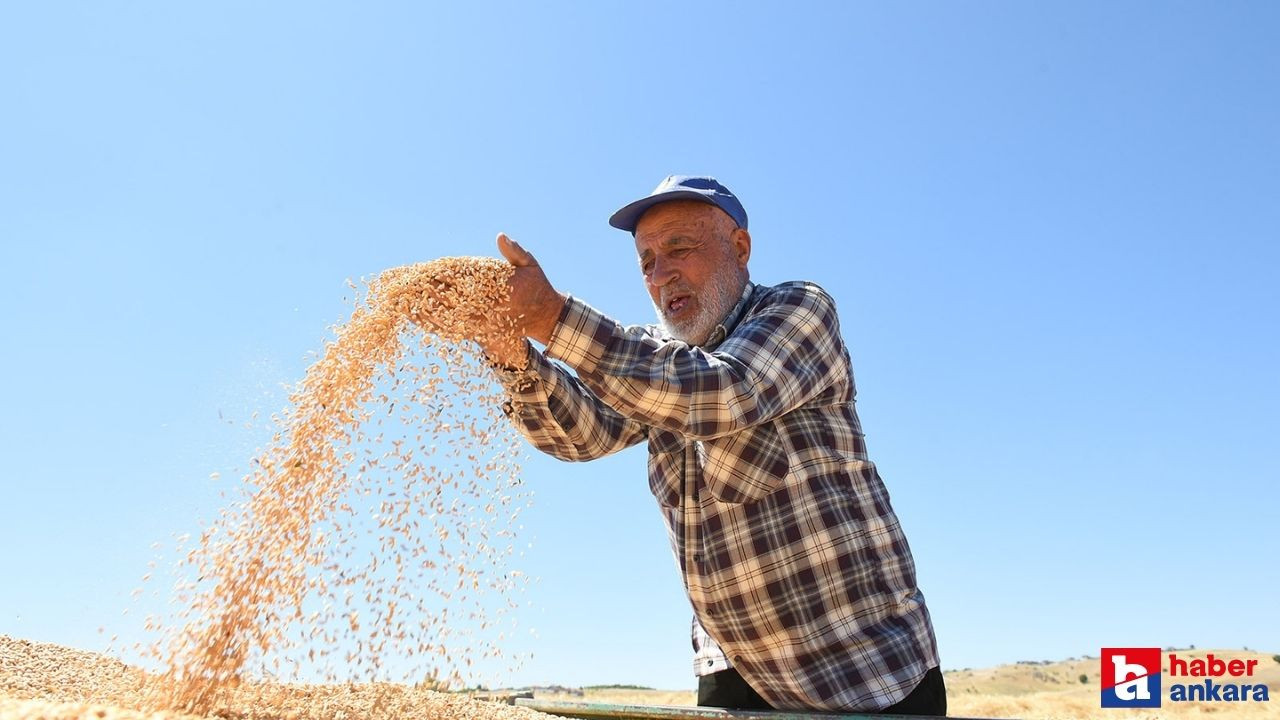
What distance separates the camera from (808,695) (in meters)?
2.41

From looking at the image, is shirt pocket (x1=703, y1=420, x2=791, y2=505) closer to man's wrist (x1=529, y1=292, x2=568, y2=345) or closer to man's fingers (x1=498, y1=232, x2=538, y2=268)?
man's wrist (x1=529, y1=292, x2=568, y2=345)

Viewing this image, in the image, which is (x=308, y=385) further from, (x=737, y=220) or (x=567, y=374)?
(x=737, y=220)

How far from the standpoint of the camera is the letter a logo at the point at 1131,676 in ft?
12.4

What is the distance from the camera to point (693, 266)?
2990 mm

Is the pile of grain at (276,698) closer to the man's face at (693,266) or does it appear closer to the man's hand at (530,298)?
the man's hand at (530,298)

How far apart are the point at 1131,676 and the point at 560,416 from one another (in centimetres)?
285

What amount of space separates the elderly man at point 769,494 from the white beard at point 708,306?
0.18m

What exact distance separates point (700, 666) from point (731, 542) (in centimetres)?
55

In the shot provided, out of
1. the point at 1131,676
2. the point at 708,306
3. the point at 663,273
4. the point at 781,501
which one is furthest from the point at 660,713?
the point at 1131,676

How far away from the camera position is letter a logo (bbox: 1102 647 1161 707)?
3768 mm

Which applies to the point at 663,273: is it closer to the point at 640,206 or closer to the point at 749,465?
the point at 640,206

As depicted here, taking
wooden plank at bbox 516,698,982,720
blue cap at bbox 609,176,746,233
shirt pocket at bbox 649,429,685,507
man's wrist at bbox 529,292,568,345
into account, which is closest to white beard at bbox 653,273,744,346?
blue cap at bbox 609,176,746,233

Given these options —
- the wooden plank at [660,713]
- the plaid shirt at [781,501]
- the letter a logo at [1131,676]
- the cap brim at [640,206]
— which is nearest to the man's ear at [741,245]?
the cap brim at [640,206]

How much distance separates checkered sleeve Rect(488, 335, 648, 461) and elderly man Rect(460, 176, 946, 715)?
0.03ft
